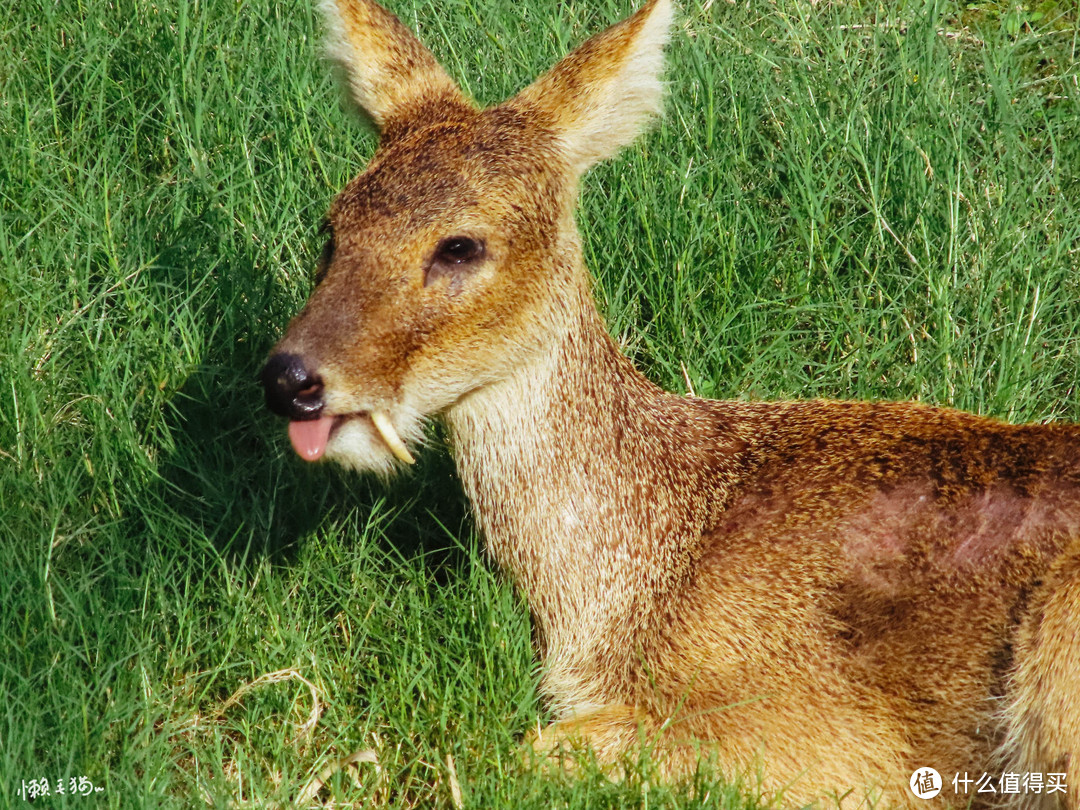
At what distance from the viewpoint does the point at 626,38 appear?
4.41 meters

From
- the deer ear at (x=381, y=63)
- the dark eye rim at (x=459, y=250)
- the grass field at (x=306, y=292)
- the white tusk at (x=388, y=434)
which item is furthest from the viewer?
the deer ear at (x=381, y=63)

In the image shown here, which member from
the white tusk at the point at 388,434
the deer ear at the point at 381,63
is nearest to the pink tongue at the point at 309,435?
the white tusk at the point at 388,434

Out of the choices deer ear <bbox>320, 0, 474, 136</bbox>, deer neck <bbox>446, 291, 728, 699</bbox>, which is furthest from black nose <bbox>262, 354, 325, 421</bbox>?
deer ear <bbox>320, 0, 474, 136</bbox>

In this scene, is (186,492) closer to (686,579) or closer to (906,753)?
(686,579)

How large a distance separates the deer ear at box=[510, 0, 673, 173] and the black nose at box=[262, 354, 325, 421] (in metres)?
1.13

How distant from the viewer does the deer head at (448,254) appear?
394cm

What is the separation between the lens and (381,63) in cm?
476

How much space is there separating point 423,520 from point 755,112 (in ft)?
7.88

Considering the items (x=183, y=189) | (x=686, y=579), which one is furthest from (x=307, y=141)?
(x=686, y=579)

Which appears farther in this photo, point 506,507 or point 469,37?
point 469,37

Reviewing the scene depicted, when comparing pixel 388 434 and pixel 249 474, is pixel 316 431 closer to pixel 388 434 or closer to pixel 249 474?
pixel 388 434

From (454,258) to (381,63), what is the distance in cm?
97

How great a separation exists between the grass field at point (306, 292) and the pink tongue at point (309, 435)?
2.90ft

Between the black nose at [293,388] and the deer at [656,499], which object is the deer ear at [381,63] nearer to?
the deer at [656,499]
